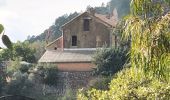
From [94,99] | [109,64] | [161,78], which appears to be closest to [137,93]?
[94,99]

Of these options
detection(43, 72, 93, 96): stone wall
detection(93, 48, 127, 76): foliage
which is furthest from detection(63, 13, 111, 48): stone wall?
detection(93, 48, 127, 76): foliage

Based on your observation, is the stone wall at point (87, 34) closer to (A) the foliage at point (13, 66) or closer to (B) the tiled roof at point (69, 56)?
(B) the tiled roof at point (69, 56)

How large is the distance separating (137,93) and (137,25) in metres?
7.93

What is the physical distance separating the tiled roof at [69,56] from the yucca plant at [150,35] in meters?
43.9

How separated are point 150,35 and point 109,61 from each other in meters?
41.1

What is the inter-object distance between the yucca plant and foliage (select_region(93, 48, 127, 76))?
40106 millimetres

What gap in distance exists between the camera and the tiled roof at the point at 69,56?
5141 centimetres

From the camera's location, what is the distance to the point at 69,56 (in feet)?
174

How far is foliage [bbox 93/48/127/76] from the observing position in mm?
47031

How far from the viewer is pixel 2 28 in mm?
4859

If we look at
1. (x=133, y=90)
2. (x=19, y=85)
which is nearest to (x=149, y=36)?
(x=133, y=90)

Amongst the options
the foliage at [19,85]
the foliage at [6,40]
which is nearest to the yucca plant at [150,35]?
the foliage at [6,40]

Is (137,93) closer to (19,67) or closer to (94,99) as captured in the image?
(94,99)

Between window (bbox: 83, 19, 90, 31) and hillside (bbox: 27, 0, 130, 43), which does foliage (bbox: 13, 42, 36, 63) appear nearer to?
window (bbox: 83, 19, 90, 31)
